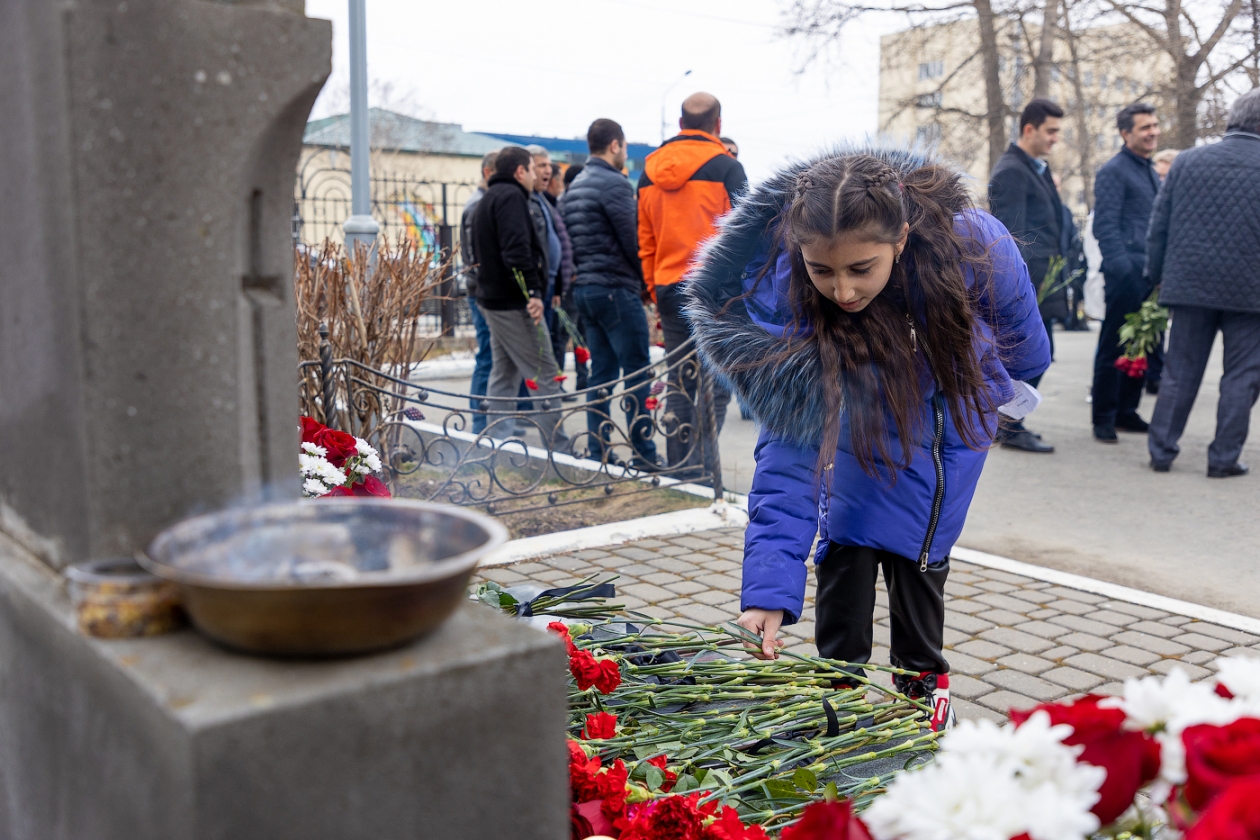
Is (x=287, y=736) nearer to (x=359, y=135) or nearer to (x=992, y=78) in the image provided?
(x=359, y=135)

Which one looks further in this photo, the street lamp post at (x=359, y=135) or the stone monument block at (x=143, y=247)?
the street lamp post at (x=359, y=135)

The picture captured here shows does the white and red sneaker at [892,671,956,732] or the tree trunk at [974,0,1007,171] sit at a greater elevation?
the tree trunk at [974,0,1007,171]

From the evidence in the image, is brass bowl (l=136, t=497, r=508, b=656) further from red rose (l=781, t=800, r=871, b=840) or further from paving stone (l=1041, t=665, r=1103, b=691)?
paving stone (l=1041, t=665, r=1103, b=691)

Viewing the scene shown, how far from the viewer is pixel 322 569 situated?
45.8 inches

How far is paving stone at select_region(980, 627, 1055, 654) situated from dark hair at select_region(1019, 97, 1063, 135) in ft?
13.7

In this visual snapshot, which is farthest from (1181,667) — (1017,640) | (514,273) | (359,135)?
(359,135)

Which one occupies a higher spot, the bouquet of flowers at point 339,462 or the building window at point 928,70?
the building window at point 928,70

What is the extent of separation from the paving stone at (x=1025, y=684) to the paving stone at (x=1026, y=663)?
0.05 meters

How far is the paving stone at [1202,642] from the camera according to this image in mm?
3732

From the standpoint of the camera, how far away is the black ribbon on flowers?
8.57 ft

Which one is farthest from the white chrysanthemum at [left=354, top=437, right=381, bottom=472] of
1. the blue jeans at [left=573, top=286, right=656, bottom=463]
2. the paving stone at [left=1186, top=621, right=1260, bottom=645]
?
the blue jeans at [left=573, top=286, right=656, bottom=463]

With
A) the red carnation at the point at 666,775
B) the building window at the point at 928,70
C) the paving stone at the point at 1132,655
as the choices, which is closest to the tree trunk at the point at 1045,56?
the building window at the point at 928,70

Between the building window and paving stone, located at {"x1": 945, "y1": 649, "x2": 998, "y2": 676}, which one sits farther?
the building window

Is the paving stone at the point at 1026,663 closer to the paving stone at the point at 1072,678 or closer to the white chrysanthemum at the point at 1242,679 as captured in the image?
the paving stone at the point at 1072,678
